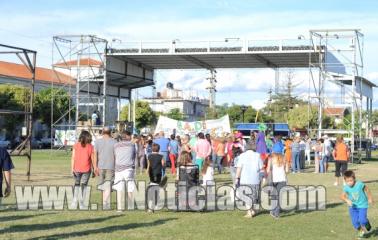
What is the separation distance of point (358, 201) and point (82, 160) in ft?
19.9

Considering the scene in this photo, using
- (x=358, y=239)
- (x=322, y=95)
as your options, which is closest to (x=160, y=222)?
(x=358, y=239)

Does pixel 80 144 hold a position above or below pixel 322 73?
Result: below

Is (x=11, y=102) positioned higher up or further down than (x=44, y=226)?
higher up

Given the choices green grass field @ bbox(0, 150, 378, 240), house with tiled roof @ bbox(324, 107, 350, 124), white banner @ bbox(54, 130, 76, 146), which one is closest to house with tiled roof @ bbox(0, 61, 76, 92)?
house with tiled roof @ bbox(324, 107, 350, 124)

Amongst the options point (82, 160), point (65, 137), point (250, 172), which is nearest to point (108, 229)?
point (82, 160)

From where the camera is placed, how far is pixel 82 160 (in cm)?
1372

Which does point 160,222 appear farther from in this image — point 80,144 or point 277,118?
point 277,118

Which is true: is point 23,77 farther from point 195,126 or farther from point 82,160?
point 82,160

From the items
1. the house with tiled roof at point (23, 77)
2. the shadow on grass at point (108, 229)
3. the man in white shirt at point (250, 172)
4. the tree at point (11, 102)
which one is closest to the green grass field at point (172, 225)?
the shadow on grass at point (108, 229)

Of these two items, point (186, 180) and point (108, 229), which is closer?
point (108, 229)

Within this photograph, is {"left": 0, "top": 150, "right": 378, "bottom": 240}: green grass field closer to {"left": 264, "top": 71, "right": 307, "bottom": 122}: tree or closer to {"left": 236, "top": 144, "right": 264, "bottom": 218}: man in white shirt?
{"left": 236, "top": 144, "right": 264, "bottom": 218}: man in white shirt

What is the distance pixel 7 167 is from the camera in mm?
9688

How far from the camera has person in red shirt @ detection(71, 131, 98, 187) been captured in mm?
13719

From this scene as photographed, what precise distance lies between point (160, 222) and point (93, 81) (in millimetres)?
32026
